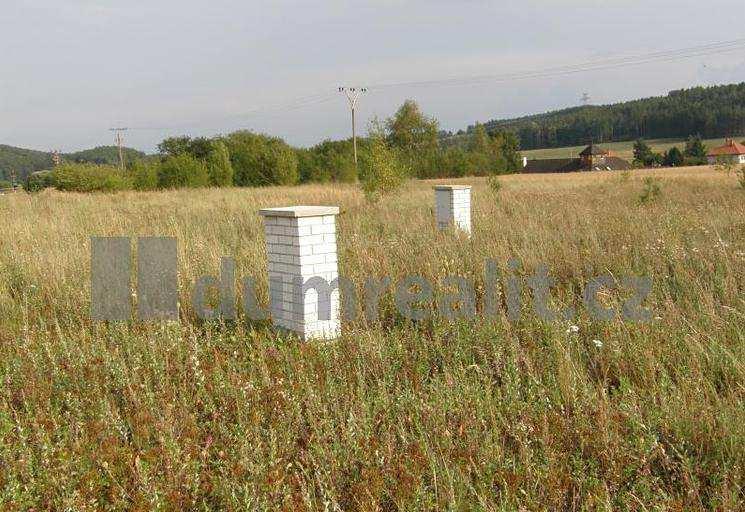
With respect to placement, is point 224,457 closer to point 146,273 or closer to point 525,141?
point 146,273

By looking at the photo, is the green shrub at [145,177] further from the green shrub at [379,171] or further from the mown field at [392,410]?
the mown field at [392,410]

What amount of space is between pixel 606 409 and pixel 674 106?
97.8m

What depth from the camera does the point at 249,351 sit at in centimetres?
451

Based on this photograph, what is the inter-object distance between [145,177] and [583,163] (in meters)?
58.3

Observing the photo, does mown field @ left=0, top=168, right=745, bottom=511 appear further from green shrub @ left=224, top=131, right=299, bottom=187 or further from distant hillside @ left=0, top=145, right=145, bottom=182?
distant hillside @ left=0, top=145, right=145, bottom=182

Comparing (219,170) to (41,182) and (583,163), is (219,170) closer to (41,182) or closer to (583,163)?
(41,182)

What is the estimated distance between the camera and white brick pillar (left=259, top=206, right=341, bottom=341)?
4637mm

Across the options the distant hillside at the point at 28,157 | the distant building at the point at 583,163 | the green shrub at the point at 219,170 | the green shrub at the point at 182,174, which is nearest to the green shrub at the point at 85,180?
the green shrub at the point at 182,174

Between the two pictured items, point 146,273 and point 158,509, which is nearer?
point 158,509

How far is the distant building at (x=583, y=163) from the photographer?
7294 cm

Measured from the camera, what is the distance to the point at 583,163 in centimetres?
7550

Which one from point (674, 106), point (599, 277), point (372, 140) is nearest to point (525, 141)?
point (674, 106)

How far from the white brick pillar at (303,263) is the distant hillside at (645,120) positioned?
69778 mm

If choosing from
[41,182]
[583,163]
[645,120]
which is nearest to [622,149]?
[645,120]
